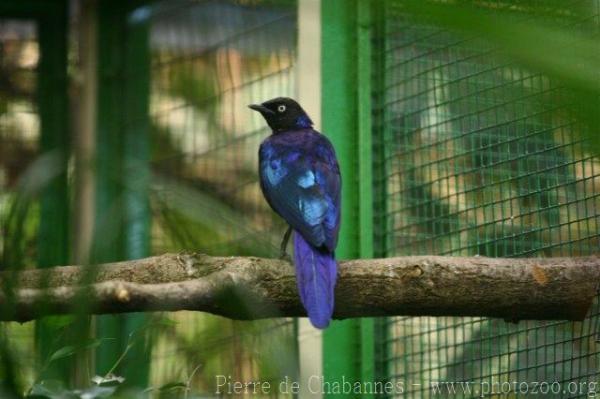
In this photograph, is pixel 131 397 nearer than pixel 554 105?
No

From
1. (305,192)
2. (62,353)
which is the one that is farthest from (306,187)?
(62,353)

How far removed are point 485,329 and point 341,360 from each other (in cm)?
59

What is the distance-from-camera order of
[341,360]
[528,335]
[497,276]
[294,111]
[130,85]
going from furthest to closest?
1. [294,111]
2. [341,360]
3. [528,335]
4. [497,276]
5. [130,85]

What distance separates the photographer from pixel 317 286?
8.79 feet

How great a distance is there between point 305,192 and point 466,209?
0.59 m

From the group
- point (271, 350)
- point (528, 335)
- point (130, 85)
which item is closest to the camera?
point (271, 350)

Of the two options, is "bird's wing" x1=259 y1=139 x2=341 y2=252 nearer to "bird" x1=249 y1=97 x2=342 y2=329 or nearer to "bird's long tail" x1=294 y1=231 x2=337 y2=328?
"bird" x1=249 y1=97 x2=342 y2=329

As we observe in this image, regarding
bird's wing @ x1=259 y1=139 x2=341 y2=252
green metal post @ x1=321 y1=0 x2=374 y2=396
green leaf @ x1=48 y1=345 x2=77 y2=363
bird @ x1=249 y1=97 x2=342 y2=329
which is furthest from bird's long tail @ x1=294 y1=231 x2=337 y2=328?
green leaf @ x1=48 y1=345 x2=77 y2=363

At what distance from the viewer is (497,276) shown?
266 cm

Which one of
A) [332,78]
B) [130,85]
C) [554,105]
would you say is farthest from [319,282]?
[554,105]

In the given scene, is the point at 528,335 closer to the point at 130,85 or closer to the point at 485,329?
the point at 485,329

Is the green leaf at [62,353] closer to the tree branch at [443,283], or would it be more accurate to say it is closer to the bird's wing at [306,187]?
the tree branch at [443,283]

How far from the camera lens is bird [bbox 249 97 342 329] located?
272 cm

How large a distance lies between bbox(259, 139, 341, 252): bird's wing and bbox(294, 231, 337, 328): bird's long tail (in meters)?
0.29
